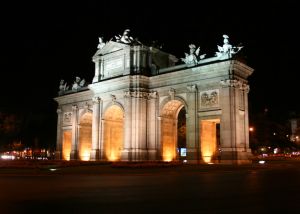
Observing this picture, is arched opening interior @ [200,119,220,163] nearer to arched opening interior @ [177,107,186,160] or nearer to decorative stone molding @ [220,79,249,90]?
decorative stone molding @ [220,79,249,90]

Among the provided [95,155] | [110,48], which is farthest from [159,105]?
[95,155]

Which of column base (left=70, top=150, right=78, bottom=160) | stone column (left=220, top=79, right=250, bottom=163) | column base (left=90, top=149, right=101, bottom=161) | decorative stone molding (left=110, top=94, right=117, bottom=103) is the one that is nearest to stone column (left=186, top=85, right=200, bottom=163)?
stone column (left=220, top=79, right=250, bottom=163)

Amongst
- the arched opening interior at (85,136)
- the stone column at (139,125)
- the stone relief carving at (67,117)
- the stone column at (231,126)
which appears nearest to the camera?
the stone column at (231,126)

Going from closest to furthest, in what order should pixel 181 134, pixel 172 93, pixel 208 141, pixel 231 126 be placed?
pixel 231 126 < pixel 208 141 < pixel 172 93 < pixel 181 134

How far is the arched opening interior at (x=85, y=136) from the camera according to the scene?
213ft

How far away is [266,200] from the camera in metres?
11.9

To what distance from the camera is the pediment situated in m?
56.0

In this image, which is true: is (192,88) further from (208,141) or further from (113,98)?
(113,98)

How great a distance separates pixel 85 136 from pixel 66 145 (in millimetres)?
6245

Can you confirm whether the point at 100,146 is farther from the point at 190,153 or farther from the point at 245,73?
the point at 245,73

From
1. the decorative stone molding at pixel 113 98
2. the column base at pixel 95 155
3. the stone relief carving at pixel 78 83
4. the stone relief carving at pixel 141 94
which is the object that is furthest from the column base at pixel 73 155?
the stone relief carving at pixel 141 94

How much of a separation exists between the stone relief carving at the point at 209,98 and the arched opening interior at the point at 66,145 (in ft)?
102

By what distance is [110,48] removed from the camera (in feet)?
190

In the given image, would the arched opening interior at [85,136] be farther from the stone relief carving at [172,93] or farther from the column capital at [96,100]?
the stone relief carving at [172,93]
